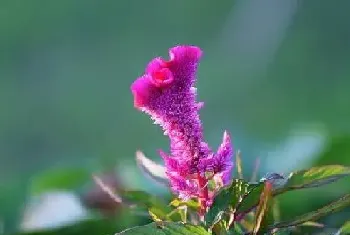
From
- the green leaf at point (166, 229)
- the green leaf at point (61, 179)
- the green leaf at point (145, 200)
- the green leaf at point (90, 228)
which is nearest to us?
the green leaf at point (166, 229)

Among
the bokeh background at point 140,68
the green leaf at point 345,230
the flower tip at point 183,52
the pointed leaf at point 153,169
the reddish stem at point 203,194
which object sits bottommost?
the green leaf at point 345,230

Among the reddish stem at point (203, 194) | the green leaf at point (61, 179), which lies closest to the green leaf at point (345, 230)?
the reddish stem at point (203, 194)

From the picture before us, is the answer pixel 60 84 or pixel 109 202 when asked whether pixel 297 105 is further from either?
pixel 109 202

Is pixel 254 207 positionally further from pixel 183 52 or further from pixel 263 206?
pixel 183 52

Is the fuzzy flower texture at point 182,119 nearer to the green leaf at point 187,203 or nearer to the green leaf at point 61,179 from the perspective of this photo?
the green leaf at point 187,203

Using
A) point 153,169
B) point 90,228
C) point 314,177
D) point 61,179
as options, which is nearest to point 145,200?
point 153,169

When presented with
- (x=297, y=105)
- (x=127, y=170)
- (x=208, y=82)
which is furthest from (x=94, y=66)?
(x=127, y=170)
